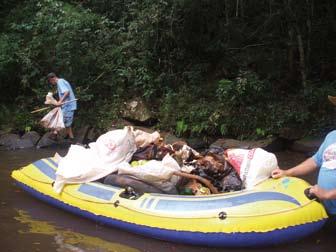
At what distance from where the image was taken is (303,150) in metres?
9.09

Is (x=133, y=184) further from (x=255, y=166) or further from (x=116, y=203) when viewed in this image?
(x=255, y=166)

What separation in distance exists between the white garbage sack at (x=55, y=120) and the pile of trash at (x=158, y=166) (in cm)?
415

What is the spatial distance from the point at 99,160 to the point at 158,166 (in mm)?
795

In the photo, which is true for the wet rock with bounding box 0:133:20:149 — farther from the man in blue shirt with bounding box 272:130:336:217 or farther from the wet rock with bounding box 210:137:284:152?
the man in blue shirt with bounding box 272:130:336:217

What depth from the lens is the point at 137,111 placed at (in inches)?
438

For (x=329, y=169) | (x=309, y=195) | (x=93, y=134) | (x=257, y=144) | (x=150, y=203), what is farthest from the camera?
(x=93, y=134)

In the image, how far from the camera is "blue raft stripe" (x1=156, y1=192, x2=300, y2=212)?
4473mm

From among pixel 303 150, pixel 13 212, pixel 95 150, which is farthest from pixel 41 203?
pixel 303 150

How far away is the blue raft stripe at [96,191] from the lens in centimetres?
517

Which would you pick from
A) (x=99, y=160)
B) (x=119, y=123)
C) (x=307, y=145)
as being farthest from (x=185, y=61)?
(x=99, y=160)

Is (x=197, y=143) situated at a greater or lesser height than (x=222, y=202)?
lesser

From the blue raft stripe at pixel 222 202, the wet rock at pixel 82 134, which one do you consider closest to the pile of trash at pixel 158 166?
the blue raft stripe at pixel 222 202

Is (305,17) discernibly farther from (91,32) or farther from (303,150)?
(91,32)

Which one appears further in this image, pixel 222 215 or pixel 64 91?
pixel 64 91
